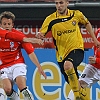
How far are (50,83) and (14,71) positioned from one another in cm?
275

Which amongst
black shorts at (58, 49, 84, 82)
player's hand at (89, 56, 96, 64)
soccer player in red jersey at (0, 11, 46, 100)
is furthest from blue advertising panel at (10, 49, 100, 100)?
soccer player in red jersey at (0, 11, 46, 100)

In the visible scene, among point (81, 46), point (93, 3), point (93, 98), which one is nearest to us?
point (81, 46)

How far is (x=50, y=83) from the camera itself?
11.7 m

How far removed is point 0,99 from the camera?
901cm

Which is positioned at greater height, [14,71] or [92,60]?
[92,60]

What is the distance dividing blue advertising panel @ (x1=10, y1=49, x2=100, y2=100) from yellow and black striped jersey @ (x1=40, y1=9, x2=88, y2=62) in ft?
6.75

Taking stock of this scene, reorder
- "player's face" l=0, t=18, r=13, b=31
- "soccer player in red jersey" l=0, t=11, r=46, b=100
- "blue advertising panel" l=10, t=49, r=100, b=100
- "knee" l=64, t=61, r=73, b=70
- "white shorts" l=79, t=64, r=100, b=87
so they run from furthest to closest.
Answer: "blue advertising panel" l=10, t=49, r=100, b=100 < "white shorts" l=79, t=64, r=100, b=87 < "knee" l=64, t=61, r=73, b=70 < "player's face" l=0, t=18, r=13, b=31 < "soccer player in red jersey" l=0, t=11, r=46, b=100

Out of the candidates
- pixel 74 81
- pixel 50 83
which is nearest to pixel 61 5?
pixel 74 81

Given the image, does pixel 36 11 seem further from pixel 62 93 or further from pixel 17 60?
pixel 17 60

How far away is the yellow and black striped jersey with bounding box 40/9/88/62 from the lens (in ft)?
31.2

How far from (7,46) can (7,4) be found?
5337mm

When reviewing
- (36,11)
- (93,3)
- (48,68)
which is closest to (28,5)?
(36,11)

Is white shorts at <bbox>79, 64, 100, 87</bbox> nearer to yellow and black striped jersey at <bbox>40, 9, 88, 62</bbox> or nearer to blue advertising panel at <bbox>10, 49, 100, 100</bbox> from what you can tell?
yellow and black striped jersey at <bbox>40, 9, 88, 62</bbox>

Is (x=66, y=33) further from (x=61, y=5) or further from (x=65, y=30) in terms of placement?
(x=61, y=5)
